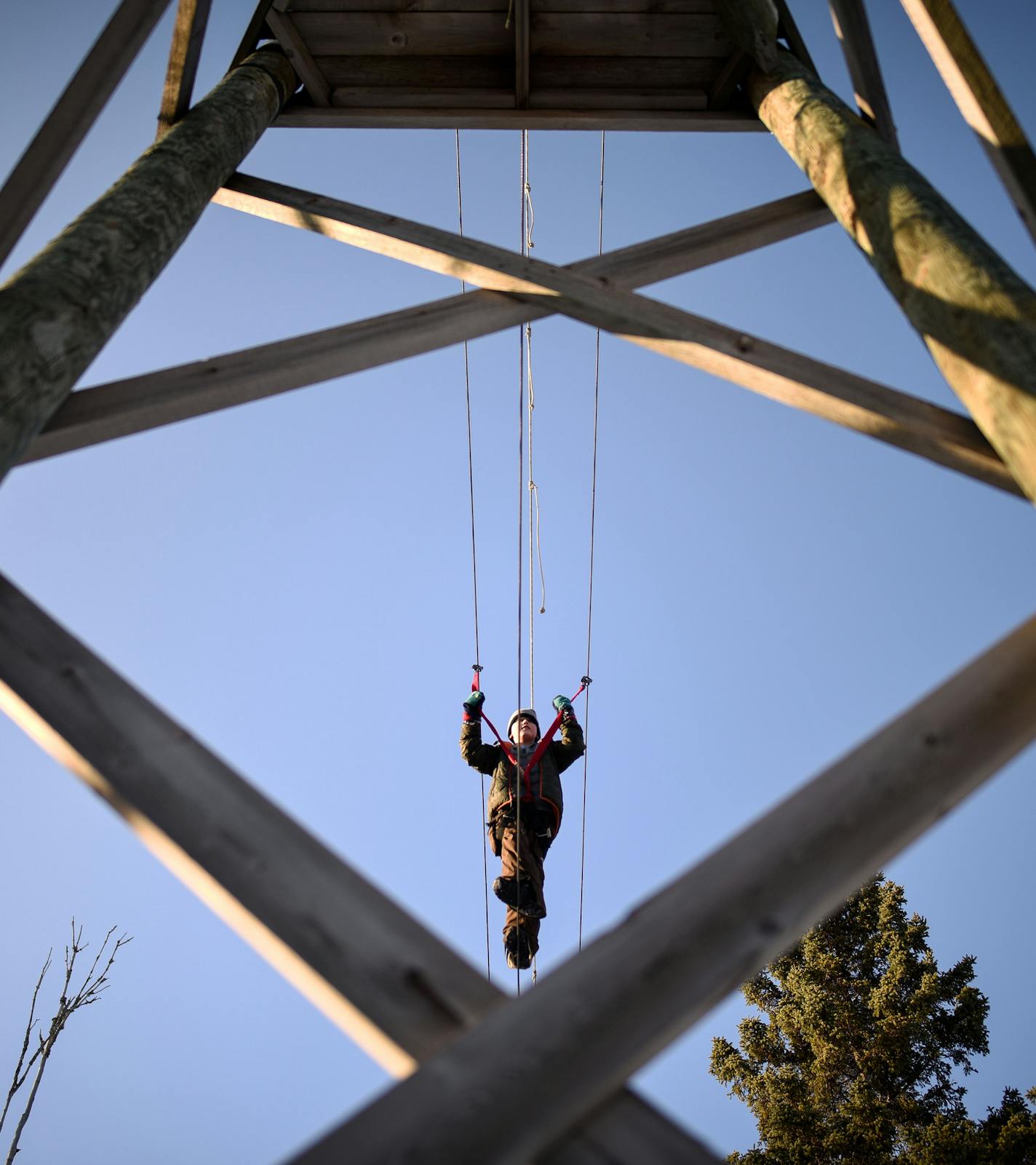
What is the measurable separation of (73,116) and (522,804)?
404cm

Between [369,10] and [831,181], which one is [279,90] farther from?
[831,181]

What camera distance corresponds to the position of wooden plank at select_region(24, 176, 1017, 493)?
178 centimetres

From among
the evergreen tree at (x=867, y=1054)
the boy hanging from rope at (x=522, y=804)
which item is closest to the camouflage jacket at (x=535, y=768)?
the boy hanging from rope at (x=522, y=804)

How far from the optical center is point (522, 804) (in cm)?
507

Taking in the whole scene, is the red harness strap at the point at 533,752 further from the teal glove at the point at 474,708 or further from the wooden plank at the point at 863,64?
the wooden plank at the point at 863,64

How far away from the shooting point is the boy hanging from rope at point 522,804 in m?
4.71

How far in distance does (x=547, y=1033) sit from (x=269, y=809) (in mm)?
506

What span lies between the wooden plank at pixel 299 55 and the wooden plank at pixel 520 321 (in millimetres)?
980

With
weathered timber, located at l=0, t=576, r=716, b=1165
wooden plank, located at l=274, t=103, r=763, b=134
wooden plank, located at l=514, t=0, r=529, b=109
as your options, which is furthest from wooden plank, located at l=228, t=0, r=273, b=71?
weathered timber, located at l=0, t=576, r=716, b=1165

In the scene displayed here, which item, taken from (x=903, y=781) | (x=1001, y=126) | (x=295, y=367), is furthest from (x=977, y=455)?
(x=295, y=367)

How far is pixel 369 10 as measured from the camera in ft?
10.8

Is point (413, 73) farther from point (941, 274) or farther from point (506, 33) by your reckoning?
point (941, 274)

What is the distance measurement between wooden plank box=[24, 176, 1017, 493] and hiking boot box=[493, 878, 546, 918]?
3.37 m

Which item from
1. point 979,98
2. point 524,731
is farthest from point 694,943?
point 524,731
